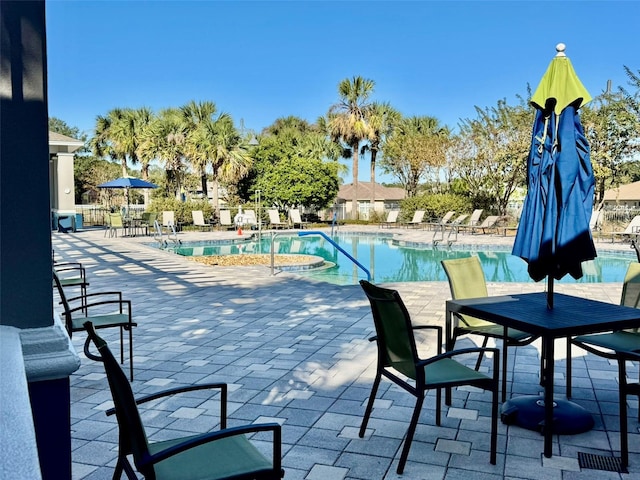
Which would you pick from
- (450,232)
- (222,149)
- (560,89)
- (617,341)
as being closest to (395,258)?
(450,232)

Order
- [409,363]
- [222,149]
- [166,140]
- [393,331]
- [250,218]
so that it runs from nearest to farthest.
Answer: [409,363], [393,331], [250,218], [222,149], [166,140]

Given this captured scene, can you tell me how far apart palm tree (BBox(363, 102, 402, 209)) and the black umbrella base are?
24966 millimetres

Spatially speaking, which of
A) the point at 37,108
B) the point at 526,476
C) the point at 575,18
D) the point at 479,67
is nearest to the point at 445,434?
the point at 526,476

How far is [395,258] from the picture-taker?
14492 mm

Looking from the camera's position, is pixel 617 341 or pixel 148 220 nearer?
pixel 617 341

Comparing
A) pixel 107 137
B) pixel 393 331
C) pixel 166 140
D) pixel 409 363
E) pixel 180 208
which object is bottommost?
pixel 409 363

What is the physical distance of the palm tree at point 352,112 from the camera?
1083 inches

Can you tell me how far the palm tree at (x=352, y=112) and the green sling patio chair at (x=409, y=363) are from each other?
25.1 m

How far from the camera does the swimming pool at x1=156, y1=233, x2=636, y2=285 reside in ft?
37.2

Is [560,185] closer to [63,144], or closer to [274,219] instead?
[274,219]

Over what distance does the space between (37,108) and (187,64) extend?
29735 millimetres

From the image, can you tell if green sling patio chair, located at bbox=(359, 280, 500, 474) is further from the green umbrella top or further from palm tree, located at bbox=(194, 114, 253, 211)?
palm tree, located at bbox=(194, 114, 253, 211)

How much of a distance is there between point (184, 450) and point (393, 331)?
147 centimetres

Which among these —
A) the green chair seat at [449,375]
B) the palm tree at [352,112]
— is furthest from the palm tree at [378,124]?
the green chair seat at [449,375]
